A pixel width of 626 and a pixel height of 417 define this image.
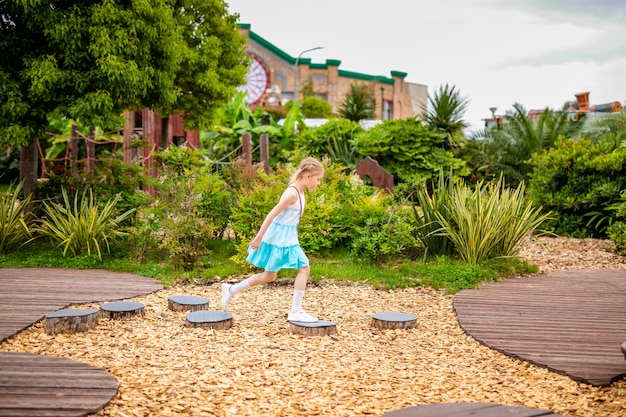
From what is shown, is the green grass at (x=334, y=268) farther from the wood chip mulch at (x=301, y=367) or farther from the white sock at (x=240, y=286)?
the white sock at (x=240, y=286)

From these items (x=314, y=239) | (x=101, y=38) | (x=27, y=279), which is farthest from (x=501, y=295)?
(x=101, y=38)

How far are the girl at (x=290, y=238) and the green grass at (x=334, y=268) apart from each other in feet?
6.45

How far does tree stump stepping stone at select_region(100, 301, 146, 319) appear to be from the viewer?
5551mm

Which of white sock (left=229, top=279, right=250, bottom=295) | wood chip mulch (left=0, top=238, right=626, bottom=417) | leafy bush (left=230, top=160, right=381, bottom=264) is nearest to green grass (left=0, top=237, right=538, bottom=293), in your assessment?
leafy bush (left=230, top=160, right=381, bottom=264)

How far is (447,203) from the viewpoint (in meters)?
8.32

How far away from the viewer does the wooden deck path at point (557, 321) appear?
4457mm

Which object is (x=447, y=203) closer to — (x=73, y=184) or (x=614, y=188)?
(x=614, y=188)

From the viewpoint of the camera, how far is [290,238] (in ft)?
17.9

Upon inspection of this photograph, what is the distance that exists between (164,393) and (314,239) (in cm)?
455

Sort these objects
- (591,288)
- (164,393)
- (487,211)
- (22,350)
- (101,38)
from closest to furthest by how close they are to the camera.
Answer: (164,393) < (22,350) < (591,288) < (487,211) < (101,38)

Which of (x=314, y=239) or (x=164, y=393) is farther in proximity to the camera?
(x=314, y=239)

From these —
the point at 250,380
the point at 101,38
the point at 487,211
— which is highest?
the point at 101,38

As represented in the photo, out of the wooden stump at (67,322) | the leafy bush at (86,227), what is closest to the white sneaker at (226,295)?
the wooden stump at (67,322)

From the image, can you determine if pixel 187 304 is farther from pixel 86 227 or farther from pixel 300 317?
pixel 86 227
